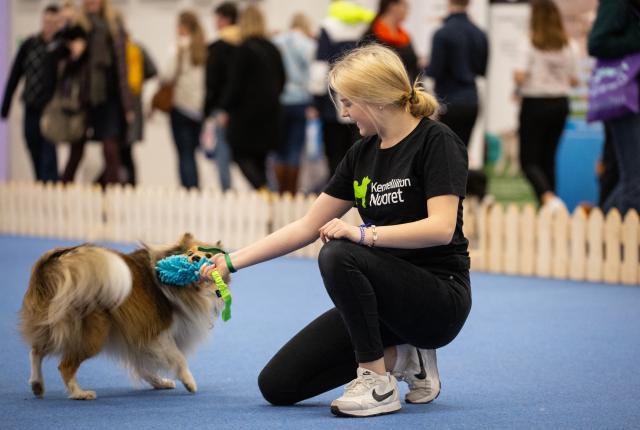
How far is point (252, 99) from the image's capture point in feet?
31.4

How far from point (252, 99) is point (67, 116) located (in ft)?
5.98

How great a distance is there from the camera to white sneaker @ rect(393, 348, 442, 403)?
11.9 feet

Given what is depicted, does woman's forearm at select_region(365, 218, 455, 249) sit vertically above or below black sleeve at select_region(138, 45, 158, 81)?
below

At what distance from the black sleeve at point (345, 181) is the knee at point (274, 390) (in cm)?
64

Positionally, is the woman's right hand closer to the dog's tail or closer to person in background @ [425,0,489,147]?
Result: the dog's tail

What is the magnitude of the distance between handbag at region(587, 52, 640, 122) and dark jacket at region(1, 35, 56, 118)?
18.6ft

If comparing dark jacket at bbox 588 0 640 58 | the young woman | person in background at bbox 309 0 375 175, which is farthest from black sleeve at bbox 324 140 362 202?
person in background at bbox 309 0 375 175

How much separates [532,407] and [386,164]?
0.94 meters

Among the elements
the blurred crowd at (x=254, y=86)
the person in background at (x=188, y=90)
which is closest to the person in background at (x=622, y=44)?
the blurred crowd at (x=254, y=86)

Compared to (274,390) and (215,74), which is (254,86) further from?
(274,390)

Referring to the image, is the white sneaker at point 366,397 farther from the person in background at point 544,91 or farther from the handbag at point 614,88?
the person in background at point 544,91

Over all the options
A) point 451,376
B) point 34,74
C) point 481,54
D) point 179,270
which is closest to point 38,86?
point 34,74

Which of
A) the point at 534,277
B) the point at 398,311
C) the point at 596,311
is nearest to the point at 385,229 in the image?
the point at 398,311

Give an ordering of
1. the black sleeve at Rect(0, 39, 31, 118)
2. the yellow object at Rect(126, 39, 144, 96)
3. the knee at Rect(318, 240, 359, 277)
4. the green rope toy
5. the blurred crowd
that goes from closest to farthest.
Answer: the knee at Rect(318, 240, 359, 277), the green rope toy, the blurred crowd, the black sleeve at Rect(0, 39, 31, 118), the yellow object at Rect(126, 39, 144, 96)
